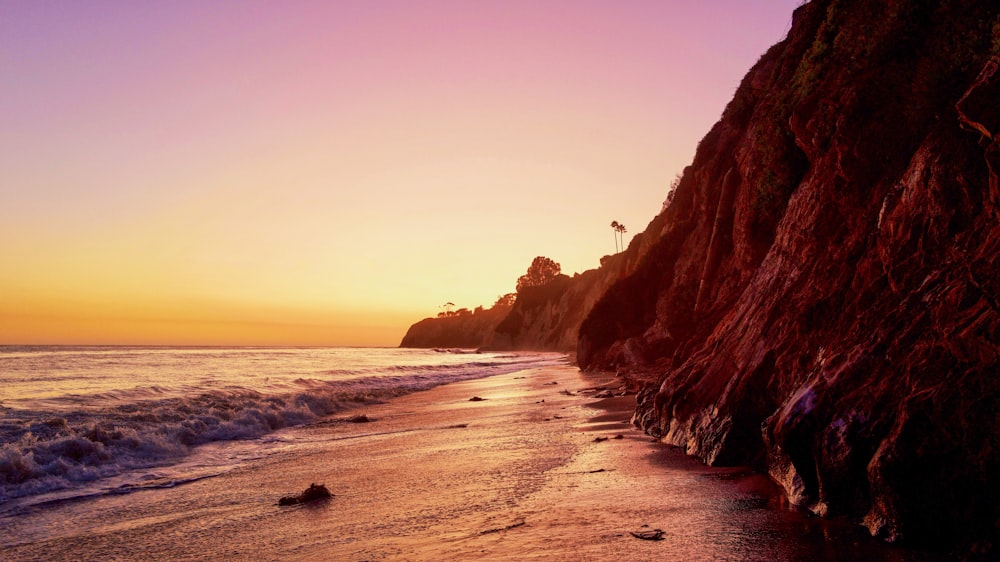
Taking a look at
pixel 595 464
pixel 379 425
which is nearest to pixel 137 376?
pixel 379 425

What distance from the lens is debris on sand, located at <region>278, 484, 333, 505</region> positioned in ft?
30.5

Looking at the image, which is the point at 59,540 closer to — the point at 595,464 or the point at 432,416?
the point at 595,464

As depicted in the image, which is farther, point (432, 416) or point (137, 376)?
point (137, 376)

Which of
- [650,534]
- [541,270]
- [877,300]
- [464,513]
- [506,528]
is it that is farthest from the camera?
[541,270]

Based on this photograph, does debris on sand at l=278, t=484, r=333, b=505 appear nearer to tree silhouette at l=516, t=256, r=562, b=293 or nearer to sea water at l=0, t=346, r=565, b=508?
sea water at l=0, t=346, r=565, b=508

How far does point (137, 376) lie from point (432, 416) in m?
22.5

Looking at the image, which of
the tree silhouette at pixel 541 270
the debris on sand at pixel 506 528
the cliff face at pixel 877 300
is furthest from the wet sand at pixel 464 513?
the tree silhouette at pixel 541 270

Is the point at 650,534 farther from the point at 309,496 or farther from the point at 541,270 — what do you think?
the point at 541,270

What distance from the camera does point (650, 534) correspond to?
662 cm

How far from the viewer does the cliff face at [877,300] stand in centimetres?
550

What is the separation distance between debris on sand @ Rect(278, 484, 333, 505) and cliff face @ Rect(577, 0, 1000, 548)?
5.99m

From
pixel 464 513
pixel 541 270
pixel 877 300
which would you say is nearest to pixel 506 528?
pixel 464 513

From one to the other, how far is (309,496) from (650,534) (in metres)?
5.19

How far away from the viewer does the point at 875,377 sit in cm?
651
